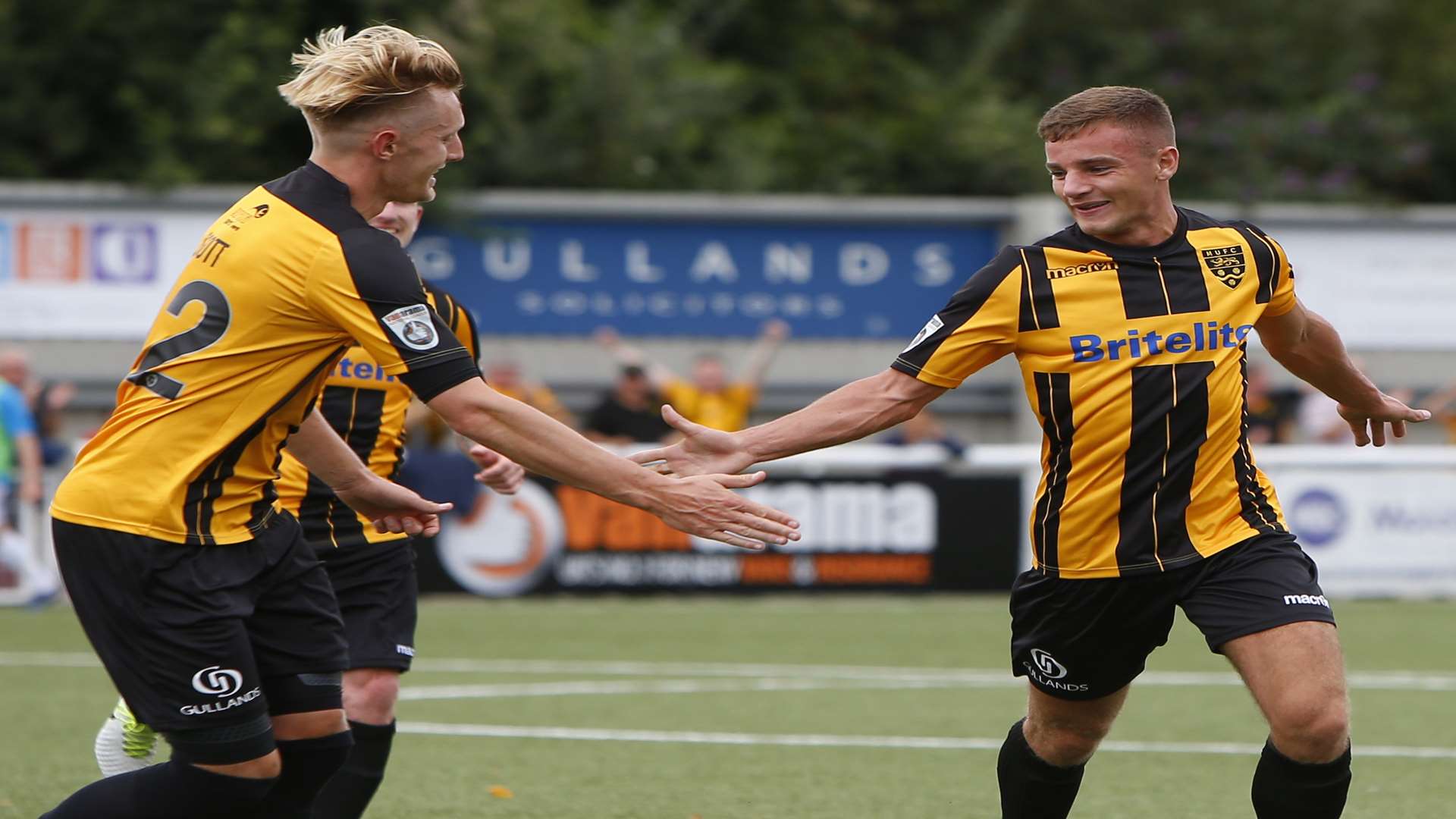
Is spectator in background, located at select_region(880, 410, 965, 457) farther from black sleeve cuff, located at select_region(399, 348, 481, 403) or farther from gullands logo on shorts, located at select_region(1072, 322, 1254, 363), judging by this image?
black sleeve cuff, located at select_region(399, 348, 481, 403)

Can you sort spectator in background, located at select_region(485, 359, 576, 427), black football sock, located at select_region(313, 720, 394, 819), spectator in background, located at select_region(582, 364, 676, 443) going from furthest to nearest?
spectator in background, located at select_region(582, 364, 676, 443), spectator in background, located at select_region(485, 359, 576, 427), black football sock, located at select_region(313, 720, 394, 819)

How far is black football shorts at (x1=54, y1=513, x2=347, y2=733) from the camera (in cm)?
433

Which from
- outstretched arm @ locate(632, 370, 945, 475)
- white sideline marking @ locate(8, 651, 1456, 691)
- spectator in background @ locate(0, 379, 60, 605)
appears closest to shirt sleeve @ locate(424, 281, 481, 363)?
outstretched arm @ locate(632, 370, 945, 475)

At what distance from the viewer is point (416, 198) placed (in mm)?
4555

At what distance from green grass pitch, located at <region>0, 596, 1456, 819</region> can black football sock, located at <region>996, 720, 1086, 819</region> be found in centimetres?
137

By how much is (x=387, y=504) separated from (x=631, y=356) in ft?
38.6

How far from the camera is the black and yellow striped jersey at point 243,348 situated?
4.27 meters

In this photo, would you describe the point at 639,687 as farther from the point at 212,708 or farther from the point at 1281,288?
the point at 212,708

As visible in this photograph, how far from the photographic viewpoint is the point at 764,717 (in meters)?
9.39

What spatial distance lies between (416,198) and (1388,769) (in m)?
5.10

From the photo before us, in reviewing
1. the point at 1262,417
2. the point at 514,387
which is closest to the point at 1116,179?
the point at 514,387

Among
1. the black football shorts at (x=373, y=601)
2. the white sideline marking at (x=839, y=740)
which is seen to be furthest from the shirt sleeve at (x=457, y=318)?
the white sideline marking at (x=839, y=740)

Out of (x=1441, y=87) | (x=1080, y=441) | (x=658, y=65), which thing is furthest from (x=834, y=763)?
(x=1441, y=87)

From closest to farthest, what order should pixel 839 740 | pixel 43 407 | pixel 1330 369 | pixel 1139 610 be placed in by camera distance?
pixel 1139 610 < pixel 1330 369 < pixel 839 740 < pixel 43 407
